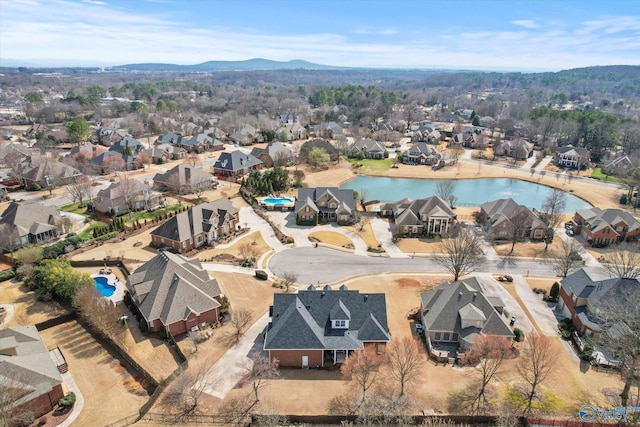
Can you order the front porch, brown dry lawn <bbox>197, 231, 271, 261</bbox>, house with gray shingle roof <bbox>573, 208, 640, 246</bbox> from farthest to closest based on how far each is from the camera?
1. house with gray shingle roof <bbox>573, 208, 640, 246</bbox>
2. brown dry lawn <bbox>197, 231, 271, 261</bbox>
3. the front porch

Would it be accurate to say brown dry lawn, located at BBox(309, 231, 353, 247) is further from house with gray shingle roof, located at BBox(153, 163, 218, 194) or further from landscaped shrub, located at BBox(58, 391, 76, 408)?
landscaped shrub, located at BBox(58, 391, 76, 408)

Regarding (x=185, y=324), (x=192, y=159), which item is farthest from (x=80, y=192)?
(x=185, y=324)

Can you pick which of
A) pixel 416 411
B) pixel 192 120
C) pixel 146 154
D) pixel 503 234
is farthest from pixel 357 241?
pixel 192 120

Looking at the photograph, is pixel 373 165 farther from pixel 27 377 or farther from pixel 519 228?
pixel 27 377

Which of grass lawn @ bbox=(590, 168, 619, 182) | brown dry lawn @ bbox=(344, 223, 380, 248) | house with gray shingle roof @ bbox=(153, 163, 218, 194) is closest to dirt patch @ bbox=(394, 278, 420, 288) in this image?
brown dry lawn @ bbox=(344, 223, 380, 248)

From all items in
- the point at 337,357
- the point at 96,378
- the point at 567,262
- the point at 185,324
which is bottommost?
the point at 96,378

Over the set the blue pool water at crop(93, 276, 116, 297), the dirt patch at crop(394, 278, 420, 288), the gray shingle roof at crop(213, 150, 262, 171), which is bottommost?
the blue pool water at crop(93, 276, 116, 297)

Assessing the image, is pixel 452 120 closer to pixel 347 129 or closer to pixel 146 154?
pixel 347 129

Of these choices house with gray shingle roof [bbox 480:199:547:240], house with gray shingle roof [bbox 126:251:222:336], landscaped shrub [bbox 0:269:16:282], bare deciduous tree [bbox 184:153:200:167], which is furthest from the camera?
bare deciduous tree [bbox 184:153:200:167]
